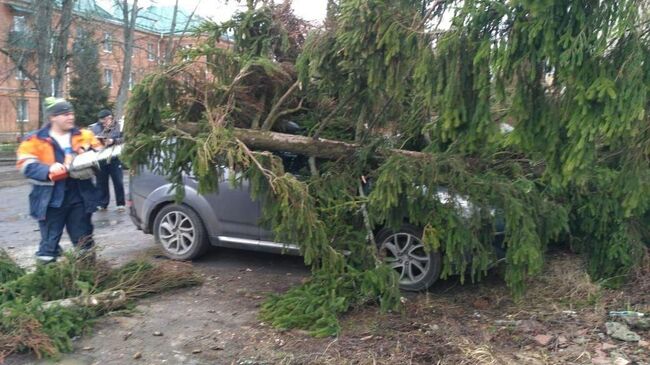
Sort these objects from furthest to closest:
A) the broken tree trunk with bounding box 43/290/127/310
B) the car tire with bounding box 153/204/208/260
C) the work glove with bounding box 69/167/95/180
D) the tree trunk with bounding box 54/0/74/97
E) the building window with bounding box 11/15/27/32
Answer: the building window with bounding box 11/15/27/32
the tree trunk with bounding box 54/0/74/97
the car tire with bounding box 153/204/208/260
the work glove with bounding box 69/167/95/180
the broken tree trunk with bounding box 43/290/127/310

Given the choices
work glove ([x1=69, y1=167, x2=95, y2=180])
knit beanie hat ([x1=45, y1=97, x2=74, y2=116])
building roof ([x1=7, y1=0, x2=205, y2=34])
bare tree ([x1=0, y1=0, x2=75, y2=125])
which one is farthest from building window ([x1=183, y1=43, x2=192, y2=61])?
bare tree ([x1=0, y1=0, x2=75, y2=125])

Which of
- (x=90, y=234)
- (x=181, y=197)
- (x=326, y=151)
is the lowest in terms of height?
(x=90, y=234)

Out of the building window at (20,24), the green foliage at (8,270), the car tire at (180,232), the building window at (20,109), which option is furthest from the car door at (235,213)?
the building window at (20,109)

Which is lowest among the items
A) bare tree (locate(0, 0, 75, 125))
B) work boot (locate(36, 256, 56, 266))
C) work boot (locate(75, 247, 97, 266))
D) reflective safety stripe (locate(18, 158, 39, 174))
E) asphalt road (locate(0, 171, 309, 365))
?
asphalt road (locate(0, 171, 309, 365))

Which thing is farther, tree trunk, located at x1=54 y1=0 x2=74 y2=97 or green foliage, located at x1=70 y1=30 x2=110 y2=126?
green foliage, located at x1=70 y1=30 x2=110 y2=126

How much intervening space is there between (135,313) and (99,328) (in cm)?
39

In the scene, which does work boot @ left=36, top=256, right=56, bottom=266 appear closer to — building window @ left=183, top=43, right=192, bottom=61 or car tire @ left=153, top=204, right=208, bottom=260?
car tire @ left=153, top=204, right=208, bottom=260

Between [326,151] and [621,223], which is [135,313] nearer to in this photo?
[326,151]

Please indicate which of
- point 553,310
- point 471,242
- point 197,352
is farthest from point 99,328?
point 553,310

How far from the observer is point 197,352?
5051 mm

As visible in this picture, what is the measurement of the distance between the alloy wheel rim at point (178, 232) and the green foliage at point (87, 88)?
27368mm

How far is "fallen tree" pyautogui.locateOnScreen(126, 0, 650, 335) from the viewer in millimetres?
4270

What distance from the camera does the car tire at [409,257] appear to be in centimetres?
634

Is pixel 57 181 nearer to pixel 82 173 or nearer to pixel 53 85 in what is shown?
pixel 82 173
